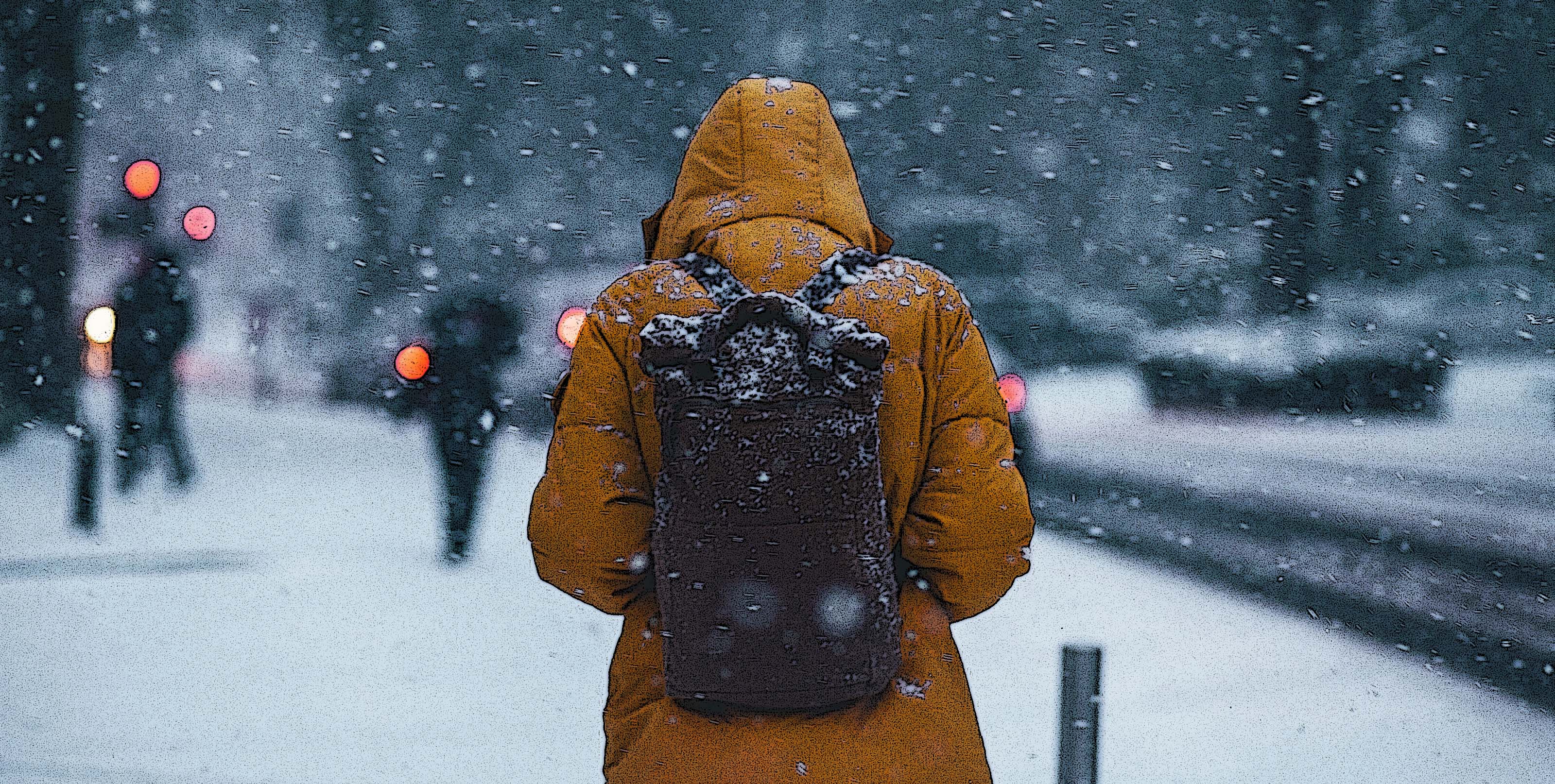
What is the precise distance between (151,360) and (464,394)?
180cm

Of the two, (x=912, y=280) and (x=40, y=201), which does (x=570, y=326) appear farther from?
(x=912, y=280)

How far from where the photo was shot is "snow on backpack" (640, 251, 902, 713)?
147 cm

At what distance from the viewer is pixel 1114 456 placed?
9.73 m

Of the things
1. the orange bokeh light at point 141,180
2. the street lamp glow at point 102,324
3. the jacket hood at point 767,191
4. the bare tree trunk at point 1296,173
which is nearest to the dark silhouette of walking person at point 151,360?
the street lamp glow at point 102,324

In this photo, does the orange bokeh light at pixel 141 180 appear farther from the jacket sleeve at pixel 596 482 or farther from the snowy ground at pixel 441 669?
the jacket sleeve at pixel 596 482

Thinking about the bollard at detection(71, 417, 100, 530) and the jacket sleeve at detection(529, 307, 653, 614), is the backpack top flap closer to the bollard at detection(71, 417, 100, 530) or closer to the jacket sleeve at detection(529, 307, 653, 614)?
the jacket sleeve at detection(529, 307, 653, 614)

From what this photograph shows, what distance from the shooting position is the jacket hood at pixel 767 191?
5.25 feet

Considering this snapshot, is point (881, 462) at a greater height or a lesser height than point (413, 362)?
greater

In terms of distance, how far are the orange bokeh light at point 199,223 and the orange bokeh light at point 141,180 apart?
492mm

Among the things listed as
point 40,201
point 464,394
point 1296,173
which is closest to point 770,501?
point 464,394

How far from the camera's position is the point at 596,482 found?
5.18ft

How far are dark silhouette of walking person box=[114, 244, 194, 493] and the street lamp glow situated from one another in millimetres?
62

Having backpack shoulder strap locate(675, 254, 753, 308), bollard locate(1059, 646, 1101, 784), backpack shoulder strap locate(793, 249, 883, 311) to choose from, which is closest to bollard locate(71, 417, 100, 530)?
bollard locate(1059, 646, 1101, 784)

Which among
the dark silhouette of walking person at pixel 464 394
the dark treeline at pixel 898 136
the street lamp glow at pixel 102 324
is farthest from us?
the dark treeline at pixel 898 136
